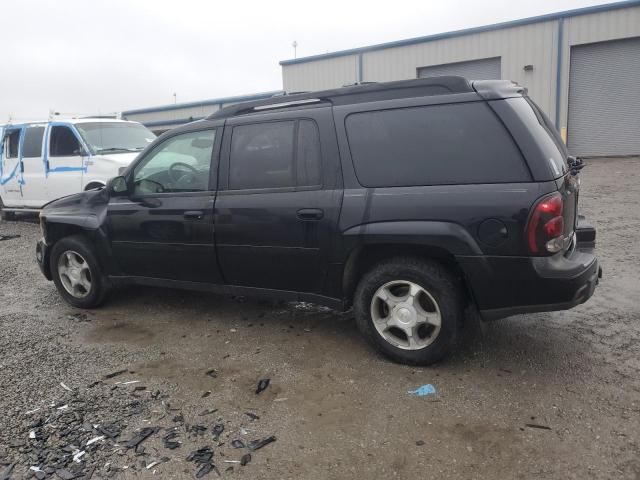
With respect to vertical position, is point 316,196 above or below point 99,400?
above

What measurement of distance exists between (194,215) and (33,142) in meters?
7.73

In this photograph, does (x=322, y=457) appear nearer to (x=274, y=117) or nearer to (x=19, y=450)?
(x=19, y=450)

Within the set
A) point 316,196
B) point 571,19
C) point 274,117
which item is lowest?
A: point 316,196

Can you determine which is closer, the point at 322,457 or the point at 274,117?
the point at 322,457

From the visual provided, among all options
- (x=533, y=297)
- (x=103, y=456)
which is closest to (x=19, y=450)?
(x=103, y=456)

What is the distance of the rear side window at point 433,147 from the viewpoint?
3283 millimetres

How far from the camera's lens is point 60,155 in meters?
9.68

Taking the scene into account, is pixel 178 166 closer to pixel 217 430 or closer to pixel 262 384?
pixel 262 384

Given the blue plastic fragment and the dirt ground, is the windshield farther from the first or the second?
the blue plastic fragment

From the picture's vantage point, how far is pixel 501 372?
3594mm

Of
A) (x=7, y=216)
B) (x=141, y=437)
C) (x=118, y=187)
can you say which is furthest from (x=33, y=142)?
(x=141, y=437)

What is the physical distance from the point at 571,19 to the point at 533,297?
1670cm

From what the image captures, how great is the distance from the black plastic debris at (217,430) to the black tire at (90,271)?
2.60 meters

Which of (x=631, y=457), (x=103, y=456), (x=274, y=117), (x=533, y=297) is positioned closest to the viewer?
(x=631, y=457)
